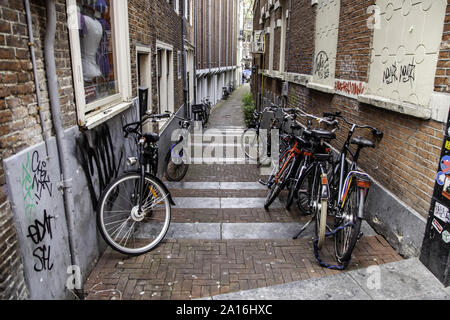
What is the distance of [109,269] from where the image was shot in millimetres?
3584

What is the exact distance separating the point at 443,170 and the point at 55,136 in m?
3.31

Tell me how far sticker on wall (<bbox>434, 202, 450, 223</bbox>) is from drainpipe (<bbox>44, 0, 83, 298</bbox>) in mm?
3204

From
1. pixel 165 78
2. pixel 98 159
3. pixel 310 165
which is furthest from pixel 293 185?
pixel 165 78

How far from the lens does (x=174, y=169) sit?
7.26 m

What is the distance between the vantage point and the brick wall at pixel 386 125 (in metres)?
3.39

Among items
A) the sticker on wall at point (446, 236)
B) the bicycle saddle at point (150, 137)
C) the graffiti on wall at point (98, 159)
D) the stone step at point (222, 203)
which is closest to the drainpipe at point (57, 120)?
the graffiti on wall at point (98, 159)

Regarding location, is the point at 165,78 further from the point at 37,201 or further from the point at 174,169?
the point at 37,201

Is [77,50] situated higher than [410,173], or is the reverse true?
[77,50]

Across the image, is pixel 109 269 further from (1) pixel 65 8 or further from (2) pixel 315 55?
(2) pixel 315 55

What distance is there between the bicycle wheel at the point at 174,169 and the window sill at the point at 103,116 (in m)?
2.51

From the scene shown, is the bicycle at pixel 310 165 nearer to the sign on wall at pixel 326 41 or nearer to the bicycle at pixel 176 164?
the sign on wall at pixel 326 41

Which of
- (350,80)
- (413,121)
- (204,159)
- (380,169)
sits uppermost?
(350,80)
